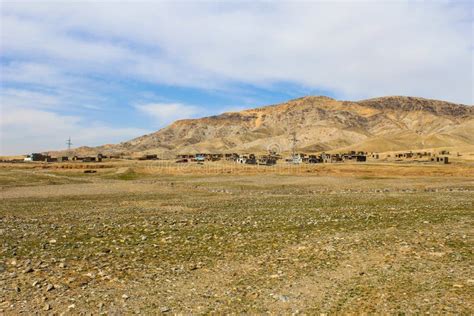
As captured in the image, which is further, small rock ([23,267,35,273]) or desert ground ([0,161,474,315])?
small rock ([23,267,35,273])

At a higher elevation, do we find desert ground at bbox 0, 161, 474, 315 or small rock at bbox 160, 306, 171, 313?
desert ground at bbox 0, 161, 474, 315

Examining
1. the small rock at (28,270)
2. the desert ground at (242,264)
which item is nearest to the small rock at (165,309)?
the desert ground at (242,264)

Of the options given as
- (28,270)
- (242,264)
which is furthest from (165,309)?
(28,270)

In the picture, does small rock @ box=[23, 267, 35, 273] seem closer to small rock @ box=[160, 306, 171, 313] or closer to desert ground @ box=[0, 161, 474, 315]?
desert ground @ box=[0, 161, 474, 315]

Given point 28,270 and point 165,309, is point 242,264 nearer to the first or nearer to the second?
point 165,309

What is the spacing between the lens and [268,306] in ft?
35.7

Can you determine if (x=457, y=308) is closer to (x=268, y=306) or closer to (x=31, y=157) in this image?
(x=268, y=306)

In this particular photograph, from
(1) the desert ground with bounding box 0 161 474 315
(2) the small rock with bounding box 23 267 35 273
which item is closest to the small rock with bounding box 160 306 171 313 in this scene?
(1) the desert ground with bounding box 0 161 474 315

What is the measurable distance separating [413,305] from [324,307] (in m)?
2.17

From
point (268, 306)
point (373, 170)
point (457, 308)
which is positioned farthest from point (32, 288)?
point (373, 170)

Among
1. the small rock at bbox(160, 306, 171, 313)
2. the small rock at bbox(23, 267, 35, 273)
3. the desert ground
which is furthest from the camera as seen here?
the small rock at bbox(23, 267, 35, 273)

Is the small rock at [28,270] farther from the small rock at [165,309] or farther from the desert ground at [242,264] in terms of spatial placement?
the small rock at [165,309]

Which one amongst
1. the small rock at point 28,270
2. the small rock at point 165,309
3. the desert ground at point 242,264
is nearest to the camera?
the small rock at point 165,309

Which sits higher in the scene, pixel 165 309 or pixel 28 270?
pixel 28 270
